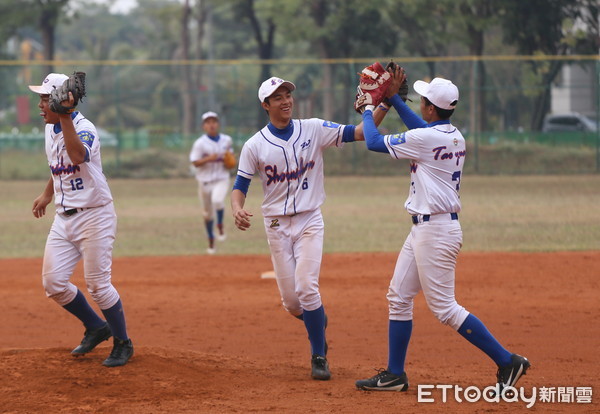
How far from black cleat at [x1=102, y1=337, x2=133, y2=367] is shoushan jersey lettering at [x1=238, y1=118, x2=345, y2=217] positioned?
1405mm

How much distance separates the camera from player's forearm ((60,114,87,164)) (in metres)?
6.59

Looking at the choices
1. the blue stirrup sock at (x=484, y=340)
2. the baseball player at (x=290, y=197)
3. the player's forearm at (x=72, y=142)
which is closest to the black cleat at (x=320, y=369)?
the baseball player at (x=290, y=197)

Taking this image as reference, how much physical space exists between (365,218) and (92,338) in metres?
12.5

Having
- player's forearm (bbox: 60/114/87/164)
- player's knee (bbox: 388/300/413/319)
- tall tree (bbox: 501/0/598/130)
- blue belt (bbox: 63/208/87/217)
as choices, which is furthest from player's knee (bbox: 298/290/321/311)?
tall tree (bbox: 501/0/598/130)

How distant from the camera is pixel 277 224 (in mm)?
6934

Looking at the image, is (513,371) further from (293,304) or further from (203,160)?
(203,160)

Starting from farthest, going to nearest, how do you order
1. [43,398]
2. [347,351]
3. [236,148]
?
[236,148], [347,351], [43,398]

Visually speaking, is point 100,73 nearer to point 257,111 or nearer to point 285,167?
point 257,111

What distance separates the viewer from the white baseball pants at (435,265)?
6.18m

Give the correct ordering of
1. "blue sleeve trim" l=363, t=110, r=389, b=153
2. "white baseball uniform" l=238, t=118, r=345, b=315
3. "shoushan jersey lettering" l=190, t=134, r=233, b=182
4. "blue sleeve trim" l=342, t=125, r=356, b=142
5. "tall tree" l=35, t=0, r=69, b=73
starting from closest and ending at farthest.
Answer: "blue sleeve trim" l=363, t=110, r=389, b=153
"white baseball uniform" l=238, t=118, r=345, b=315
"blue sleeve trim" l=342, t=125, r=356, b=142
"shoushan jersey lettering" l=190, t=134, r=233, b=182
"tall tree" l=35, t=0, r=69, b=73

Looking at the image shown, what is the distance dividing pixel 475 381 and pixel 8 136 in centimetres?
2960

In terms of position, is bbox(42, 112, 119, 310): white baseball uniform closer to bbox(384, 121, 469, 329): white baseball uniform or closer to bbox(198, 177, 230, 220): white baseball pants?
bbox(384, 121, 469, 329): white baseball uniform

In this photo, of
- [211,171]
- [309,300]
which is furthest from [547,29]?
[309,300]

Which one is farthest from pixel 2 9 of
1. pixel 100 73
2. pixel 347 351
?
pixel 347 351
